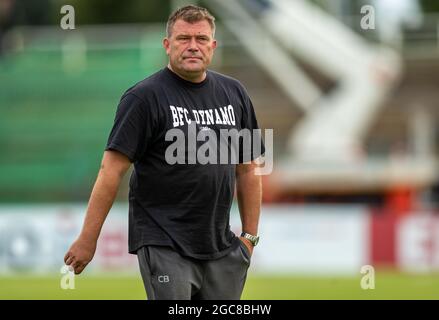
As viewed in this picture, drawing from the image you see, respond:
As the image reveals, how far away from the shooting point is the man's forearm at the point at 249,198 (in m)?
7.60

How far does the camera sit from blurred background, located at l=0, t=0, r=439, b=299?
75.1 feet

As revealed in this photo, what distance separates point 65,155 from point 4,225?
9.80m

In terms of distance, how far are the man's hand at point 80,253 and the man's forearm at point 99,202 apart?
0.03m

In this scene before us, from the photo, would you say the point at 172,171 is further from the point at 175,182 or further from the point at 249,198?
the point at 249,198

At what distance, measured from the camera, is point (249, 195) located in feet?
25.0

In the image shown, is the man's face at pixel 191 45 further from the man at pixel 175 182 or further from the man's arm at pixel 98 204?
the man's arm at pixel 98 204

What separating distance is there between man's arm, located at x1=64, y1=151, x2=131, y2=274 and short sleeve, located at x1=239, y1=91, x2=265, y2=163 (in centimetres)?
80

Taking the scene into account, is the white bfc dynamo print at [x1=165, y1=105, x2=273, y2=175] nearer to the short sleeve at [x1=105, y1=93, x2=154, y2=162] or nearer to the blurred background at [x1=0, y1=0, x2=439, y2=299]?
the short sleeve at [x1=105, y1=93, x2=154, y2=162]

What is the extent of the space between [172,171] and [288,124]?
3050 centimetres
